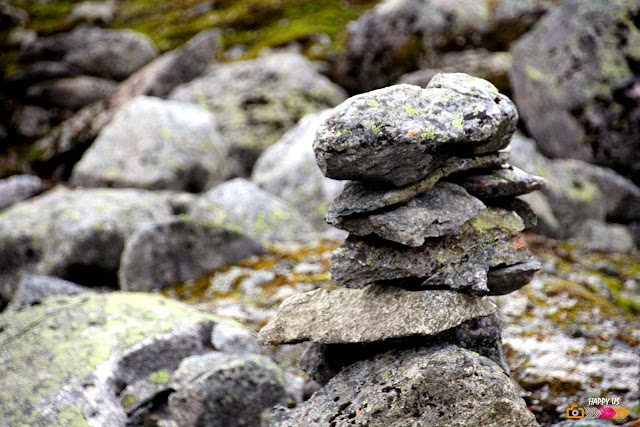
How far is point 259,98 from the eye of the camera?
31.0 m

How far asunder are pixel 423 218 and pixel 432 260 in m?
0.71

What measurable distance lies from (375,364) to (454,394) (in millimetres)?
1256

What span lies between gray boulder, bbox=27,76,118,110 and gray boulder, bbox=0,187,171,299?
83.1ft

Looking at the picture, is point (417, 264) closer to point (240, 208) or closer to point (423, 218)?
point (423, 218)

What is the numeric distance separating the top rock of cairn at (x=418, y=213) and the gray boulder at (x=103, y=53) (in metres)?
41.6

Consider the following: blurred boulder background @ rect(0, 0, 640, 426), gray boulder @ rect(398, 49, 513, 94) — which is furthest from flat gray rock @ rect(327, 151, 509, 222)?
gray boulder @ rect(398, 49, 513, 94)

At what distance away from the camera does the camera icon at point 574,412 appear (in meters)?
9.33

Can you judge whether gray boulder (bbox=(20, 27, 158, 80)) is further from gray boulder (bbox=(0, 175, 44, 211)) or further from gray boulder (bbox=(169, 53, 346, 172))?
gray boulder (bbox=(0, 175, 44, 211))

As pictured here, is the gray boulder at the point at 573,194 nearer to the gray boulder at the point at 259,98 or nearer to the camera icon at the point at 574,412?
the camera icon at the point at 574,412

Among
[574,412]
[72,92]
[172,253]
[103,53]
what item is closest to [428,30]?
[172,253]

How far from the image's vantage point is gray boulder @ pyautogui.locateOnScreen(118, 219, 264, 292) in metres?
16.0

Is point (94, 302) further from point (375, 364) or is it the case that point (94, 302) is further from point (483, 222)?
point (483, 222)

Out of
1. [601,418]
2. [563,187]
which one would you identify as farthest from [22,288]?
[563,187]

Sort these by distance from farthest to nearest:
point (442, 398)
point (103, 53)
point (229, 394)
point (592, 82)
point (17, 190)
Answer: point (103, 53) → point (17, 190) → point (592, 82) → point (229, 394) → point (442, 398)
